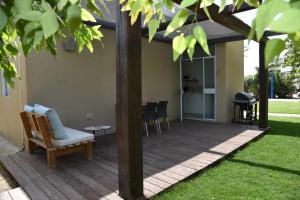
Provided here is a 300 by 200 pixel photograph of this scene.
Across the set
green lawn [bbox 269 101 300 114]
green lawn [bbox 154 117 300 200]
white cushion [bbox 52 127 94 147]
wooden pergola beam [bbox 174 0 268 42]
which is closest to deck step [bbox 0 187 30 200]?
white cushion [bbox 52 127 94 147]

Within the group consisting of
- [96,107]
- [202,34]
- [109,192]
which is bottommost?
[109,192]

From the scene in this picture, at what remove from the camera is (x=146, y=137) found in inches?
247

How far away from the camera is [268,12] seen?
536 millimetres

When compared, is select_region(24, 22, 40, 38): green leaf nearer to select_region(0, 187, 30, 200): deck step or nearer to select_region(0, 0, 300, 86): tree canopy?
select_region(0, 0, 300, 86): tree canopy

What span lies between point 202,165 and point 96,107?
3528mm

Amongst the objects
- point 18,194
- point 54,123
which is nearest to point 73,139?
point 54,123

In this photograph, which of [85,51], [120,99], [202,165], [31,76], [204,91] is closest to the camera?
[120,99]

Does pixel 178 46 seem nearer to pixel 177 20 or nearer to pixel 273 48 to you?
pixel 177 20

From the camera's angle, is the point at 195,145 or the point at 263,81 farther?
the point at 263,81

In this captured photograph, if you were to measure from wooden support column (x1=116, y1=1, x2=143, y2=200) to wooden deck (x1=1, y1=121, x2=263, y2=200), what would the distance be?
0.35 meters

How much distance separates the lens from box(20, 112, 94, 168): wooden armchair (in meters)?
4.00

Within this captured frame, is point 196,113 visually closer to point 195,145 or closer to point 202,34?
point 195,145

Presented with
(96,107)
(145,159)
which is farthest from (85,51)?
(145,159)

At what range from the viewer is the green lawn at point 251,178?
10.2ft
